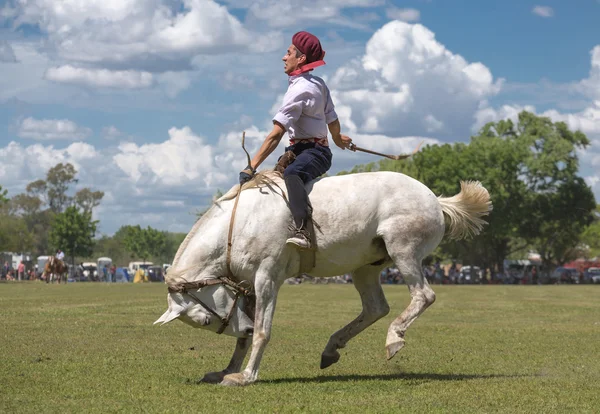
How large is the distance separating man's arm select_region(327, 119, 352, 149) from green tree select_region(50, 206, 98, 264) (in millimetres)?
118986

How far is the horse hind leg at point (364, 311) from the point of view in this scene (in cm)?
1086

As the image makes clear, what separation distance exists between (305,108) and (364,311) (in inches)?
96.8

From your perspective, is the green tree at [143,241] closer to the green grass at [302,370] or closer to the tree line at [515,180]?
the tree line at [515,180]

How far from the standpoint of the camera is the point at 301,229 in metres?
9.94

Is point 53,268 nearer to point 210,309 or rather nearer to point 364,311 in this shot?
point 364,311

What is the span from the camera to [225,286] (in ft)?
33.1

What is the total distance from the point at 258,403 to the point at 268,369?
10.2 feet

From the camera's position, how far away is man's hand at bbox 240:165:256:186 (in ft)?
33.3

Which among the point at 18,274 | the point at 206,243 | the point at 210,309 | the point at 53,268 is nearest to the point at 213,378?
the point at 210,309

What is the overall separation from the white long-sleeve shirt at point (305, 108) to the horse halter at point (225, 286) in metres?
1.70

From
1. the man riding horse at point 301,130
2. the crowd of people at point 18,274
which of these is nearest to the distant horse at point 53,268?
the crowd of people at point 18,274

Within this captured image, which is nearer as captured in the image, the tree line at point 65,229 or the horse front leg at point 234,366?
the horse front leg at point 234,366

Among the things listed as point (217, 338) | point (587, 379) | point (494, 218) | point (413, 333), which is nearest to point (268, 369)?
point (587, 379)

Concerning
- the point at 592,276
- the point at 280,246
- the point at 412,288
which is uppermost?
the point at 280,246
